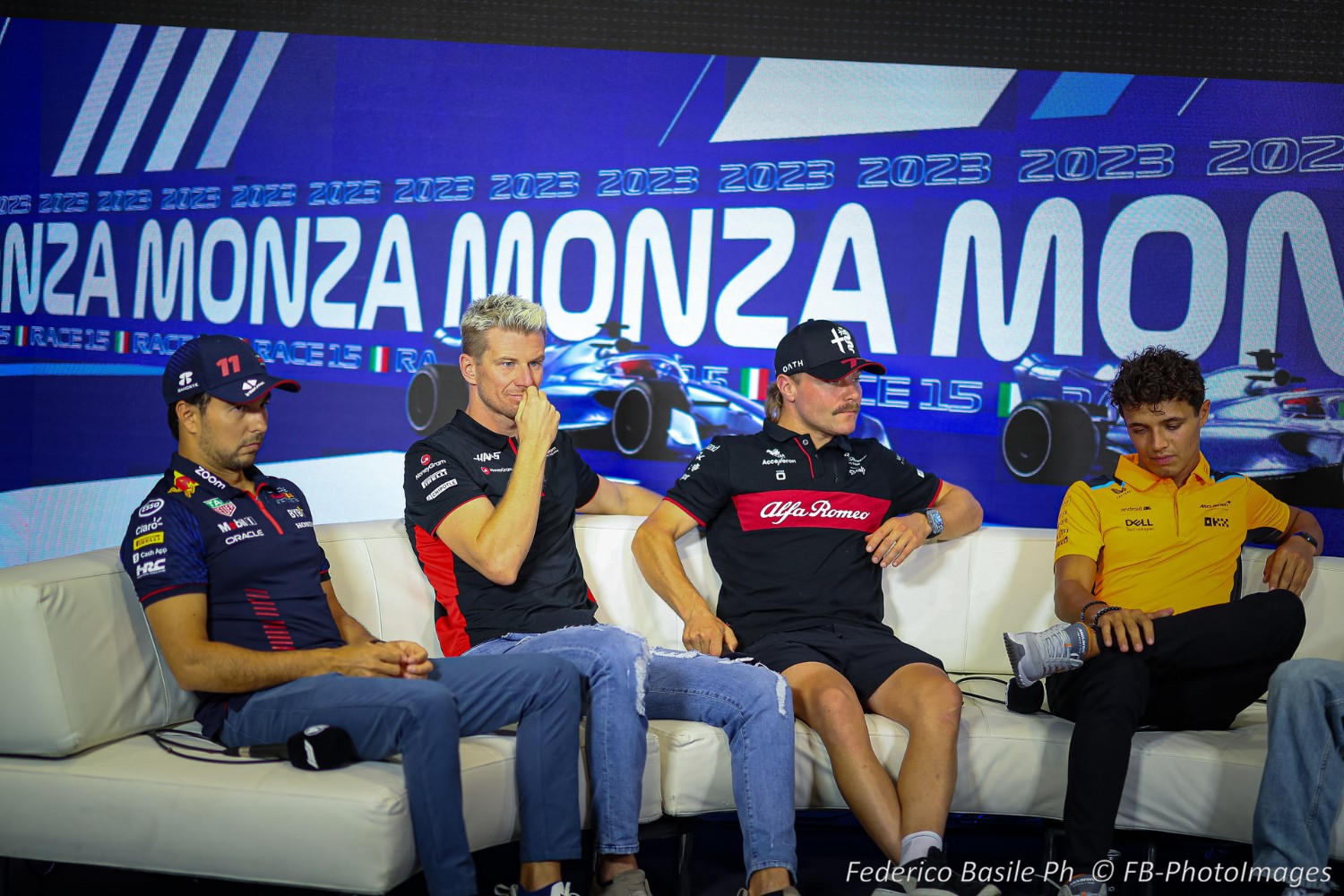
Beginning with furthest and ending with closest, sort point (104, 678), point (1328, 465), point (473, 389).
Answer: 1. point (1328, 465)
2. point (473, 389)
3. point (104, 678)

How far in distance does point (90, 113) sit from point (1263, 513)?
153 inches

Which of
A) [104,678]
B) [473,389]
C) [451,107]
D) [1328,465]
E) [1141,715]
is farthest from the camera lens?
[451,107]

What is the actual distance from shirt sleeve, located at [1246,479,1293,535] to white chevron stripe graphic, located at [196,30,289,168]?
3250 millimetres

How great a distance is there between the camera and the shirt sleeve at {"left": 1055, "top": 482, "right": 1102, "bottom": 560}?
2867 mm

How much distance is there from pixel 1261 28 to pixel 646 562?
8.44ft

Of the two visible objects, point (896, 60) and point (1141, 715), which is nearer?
point (1141, 715)

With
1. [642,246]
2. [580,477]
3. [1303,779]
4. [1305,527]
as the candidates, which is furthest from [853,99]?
[1303,779]

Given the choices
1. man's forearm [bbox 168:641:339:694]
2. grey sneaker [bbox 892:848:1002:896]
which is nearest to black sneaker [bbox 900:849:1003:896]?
grey sneaker [bbox 892:848:1002:896]

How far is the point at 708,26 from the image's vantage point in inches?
150

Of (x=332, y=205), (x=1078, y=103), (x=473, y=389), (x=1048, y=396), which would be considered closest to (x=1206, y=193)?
(x=1078, y=103)

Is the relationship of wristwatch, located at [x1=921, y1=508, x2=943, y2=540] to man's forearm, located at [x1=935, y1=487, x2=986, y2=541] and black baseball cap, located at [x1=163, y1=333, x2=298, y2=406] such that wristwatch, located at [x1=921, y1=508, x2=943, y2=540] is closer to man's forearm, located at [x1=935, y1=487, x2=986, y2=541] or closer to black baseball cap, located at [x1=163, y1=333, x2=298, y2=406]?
man's forearm, located at [x1=935, y1=487, x2=986, y2=541]

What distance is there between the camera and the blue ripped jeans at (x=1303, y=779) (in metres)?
2.31

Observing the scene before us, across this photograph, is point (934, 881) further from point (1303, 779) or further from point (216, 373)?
point (216, 373)

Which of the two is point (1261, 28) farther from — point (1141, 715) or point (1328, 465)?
point (1141, 715)
